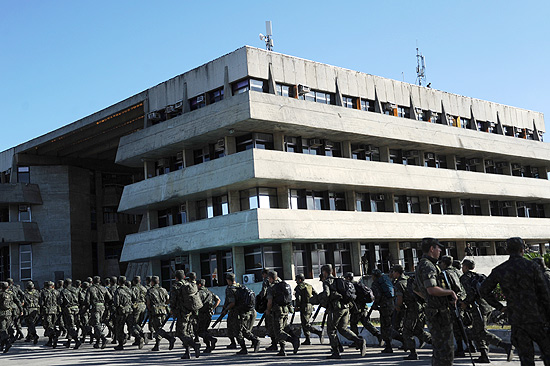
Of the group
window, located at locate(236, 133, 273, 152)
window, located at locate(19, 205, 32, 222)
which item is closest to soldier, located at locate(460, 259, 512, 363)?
window, located at locate(236, 133, 273, 152)

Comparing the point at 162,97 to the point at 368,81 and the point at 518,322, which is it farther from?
the point at 518,322

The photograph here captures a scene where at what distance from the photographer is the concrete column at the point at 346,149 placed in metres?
39.6

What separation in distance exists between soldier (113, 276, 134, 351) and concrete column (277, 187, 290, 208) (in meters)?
17.8

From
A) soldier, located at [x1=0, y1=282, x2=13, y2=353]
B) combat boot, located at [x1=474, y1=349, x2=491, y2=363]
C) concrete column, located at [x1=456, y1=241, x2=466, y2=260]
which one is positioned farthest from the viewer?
concrete column, located at [x1=456, y1=241, x2=466, y2=260]

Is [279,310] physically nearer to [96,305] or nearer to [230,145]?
[96,305]

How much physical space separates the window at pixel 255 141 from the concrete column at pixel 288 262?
5656 millimetres

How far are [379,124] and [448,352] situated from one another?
32181 millimetres

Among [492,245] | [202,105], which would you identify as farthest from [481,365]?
[492,245]

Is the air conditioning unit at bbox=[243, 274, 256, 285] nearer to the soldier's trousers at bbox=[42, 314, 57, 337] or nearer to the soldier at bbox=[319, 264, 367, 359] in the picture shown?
the soldier's trousers at bbox=[42, 314, 57, 337]

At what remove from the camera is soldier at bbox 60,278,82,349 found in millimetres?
20625

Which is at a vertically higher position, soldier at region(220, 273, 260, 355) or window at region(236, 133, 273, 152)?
window at region(236, 133, 273, 152)

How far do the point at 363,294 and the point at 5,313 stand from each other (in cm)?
1199

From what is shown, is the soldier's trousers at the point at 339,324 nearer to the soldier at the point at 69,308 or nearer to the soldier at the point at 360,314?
the soldier at the point at 360,314

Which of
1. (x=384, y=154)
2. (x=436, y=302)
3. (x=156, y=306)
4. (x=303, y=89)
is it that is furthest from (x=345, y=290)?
(x=384, y=154)
